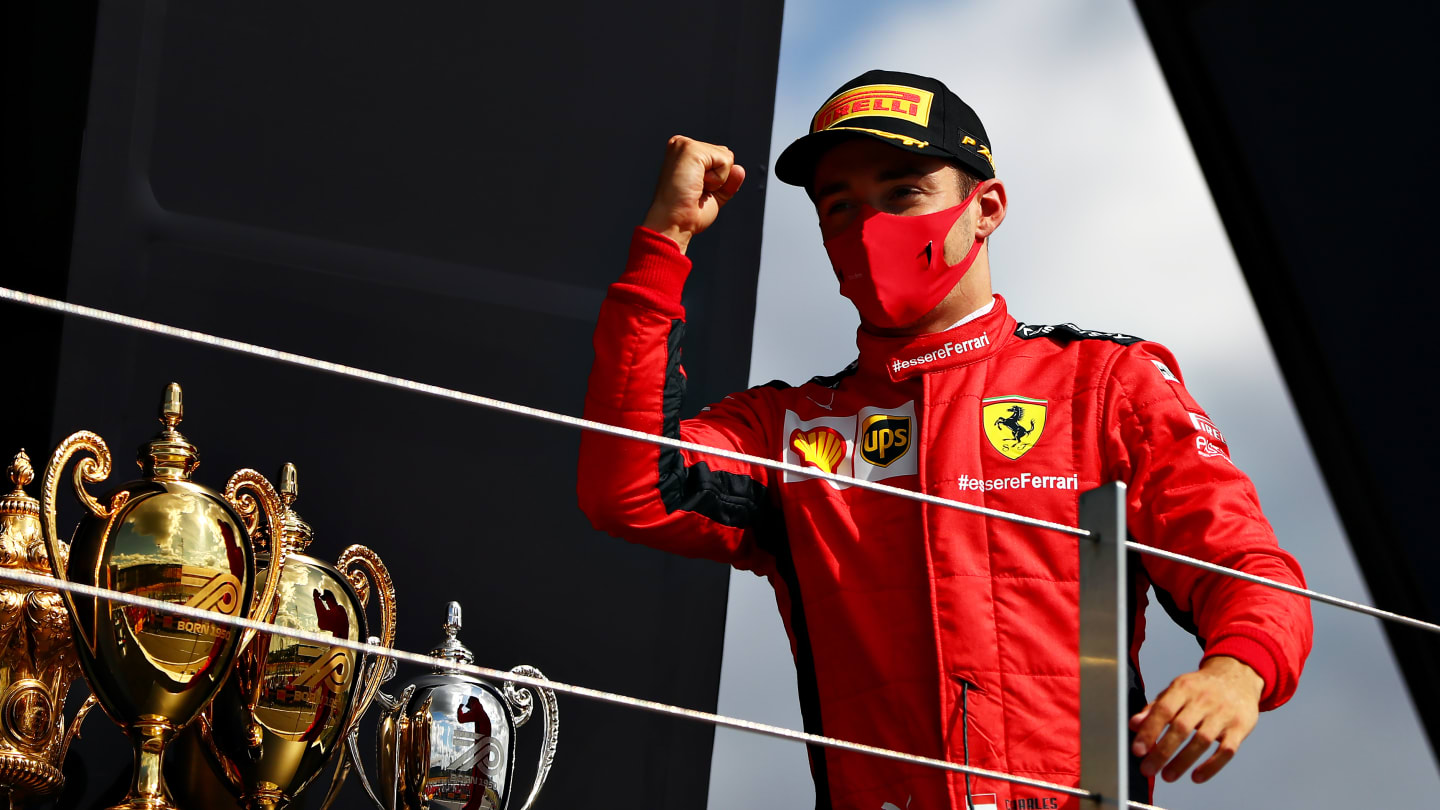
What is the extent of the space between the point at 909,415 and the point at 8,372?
105cm

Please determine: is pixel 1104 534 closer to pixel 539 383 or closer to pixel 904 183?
pixel 904 183

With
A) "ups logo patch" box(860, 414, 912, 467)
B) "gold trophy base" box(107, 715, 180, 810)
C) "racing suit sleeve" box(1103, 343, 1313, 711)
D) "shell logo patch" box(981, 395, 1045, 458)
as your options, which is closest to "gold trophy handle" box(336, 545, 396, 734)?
"gold trophy base" box(107, 715, 180, 810)

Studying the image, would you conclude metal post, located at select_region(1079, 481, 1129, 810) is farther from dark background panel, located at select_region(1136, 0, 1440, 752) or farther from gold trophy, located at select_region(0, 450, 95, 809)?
dark background panel, located at select_region(1136, 0, 1440, 752)

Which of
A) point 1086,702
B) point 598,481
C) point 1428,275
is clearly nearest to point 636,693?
point 598,481

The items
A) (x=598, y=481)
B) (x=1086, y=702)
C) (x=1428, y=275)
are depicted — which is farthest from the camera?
(x=1428, y=275)

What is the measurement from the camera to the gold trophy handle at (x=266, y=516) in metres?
1.28

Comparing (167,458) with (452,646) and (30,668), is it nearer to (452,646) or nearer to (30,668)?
(30,668)

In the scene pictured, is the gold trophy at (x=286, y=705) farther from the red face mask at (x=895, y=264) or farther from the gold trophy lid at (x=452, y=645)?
the red face mask at (x=895, y=264)

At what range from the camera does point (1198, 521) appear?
3.70 ft

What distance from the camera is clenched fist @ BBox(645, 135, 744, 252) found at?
1164 millimetres

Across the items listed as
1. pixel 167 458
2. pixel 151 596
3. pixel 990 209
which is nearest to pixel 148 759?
pixel 151 596

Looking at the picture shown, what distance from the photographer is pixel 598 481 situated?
3.82 feet

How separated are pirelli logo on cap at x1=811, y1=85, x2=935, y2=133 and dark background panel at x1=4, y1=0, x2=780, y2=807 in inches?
30.9

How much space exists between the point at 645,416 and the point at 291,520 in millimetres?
495
